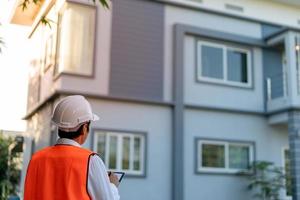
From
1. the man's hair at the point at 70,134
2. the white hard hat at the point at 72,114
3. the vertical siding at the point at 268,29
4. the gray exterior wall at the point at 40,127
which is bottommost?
the man's hair at the point at 70,134

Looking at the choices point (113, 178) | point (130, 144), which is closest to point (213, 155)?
point (130, 144)

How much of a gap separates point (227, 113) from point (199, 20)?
232 cm

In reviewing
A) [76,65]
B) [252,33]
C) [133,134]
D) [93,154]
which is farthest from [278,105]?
[93,154]

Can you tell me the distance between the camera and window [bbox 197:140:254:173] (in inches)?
410

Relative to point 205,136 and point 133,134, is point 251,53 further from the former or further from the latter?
point 133,134

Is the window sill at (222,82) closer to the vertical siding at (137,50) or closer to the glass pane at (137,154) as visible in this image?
the vertical siding at (137,50)

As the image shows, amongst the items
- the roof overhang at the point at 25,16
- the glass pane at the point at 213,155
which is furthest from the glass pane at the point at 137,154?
the roof overhang at the point at 25,16

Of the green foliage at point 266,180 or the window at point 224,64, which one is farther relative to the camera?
the window at point 224,64

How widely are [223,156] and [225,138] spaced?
0.43 meters

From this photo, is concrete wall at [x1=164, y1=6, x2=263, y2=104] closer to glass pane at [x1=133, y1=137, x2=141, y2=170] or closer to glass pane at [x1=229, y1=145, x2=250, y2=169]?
glass pane at [x1=229, y1=145, x2=250, y2=169]

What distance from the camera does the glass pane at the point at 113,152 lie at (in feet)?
31.2

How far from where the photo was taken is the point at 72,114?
183 centimetres

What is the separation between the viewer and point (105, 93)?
9445mm

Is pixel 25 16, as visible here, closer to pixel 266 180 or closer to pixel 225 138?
pixel 225 138
